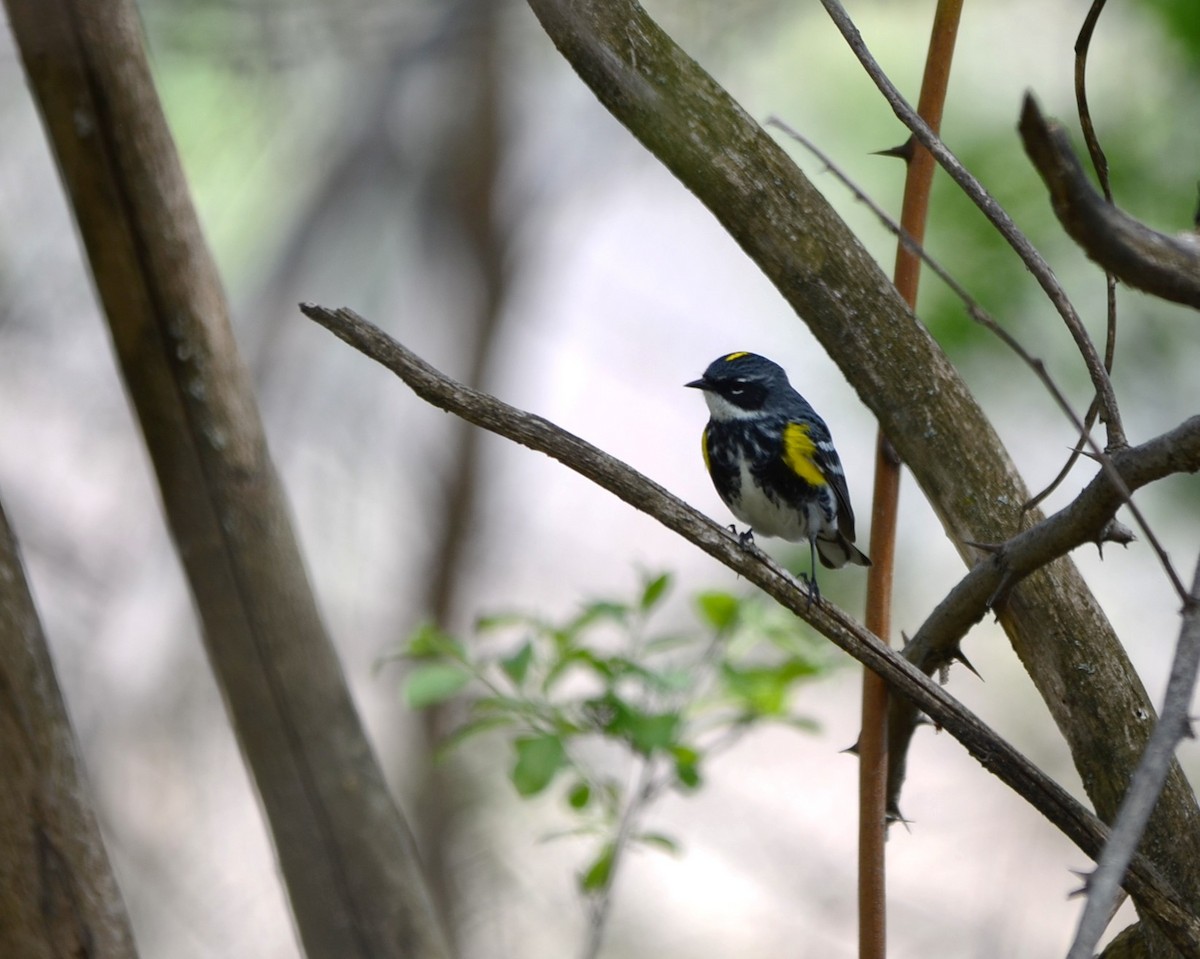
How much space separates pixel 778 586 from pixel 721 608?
93 cm

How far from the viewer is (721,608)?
247cm

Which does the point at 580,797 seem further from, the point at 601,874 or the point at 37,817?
the point at 37,817

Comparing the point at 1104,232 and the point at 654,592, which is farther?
the point at 654,592

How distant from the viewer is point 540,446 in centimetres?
141

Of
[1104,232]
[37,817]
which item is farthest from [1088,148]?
[37,817]

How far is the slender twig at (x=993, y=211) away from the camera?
1.41 meters

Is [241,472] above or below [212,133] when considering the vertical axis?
below

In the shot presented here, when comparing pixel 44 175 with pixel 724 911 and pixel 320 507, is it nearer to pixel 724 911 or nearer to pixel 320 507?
pixel 320 507

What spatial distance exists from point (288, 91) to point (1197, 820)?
4.82 m

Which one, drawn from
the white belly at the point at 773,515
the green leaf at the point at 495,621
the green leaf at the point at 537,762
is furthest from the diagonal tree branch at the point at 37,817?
the white belly at the point at 773,515

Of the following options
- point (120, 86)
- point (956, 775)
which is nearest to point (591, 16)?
point (120, 86)

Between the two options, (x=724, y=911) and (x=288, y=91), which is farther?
(x=724, y=911)

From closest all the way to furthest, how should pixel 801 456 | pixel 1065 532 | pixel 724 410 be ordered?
1. pixel 1065 532
2. pixel 801 456
3. pixel 724 410

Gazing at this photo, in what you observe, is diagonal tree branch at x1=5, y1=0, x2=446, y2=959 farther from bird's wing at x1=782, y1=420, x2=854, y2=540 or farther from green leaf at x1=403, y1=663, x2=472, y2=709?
bird's wing at x1=782, y1=420, x2=854, y2=540
